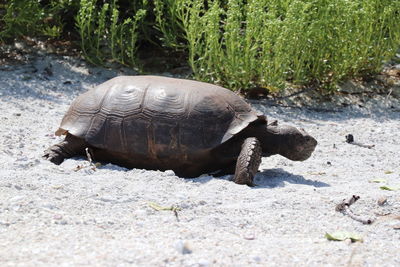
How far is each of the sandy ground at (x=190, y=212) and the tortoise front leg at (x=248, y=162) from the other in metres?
0.10

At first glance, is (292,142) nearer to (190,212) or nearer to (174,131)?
(174,131)

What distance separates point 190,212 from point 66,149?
160cm

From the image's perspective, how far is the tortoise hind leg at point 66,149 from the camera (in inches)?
190

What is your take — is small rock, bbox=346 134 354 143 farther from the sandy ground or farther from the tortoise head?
the tortoise head

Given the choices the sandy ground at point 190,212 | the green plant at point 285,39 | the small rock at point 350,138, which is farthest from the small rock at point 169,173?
the green plant at point 285,39

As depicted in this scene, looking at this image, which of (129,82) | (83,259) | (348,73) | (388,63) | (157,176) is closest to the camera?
(83,259)

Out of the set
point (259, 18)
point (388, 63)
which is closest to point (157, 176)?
point (259, 18)

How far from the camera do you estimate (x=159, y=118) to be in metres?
4.59

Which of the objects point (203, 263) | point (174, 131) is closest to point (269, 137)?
point (174, 131)

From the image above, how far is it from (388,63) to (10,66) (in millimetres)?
4765

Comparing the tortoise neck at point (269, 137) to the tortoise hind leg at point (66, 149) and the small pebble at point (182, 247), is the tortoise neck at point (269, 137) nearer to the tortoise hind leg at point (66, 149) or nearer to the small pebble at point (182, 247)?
the tortoise hind leg at point (66, 149)

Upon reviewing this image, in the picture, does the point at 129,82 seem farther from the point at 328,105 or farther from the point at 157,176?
the point at 328,105

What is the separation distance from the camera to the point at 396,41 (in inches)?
316

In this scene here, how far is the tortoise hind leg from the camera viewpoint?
484cm
